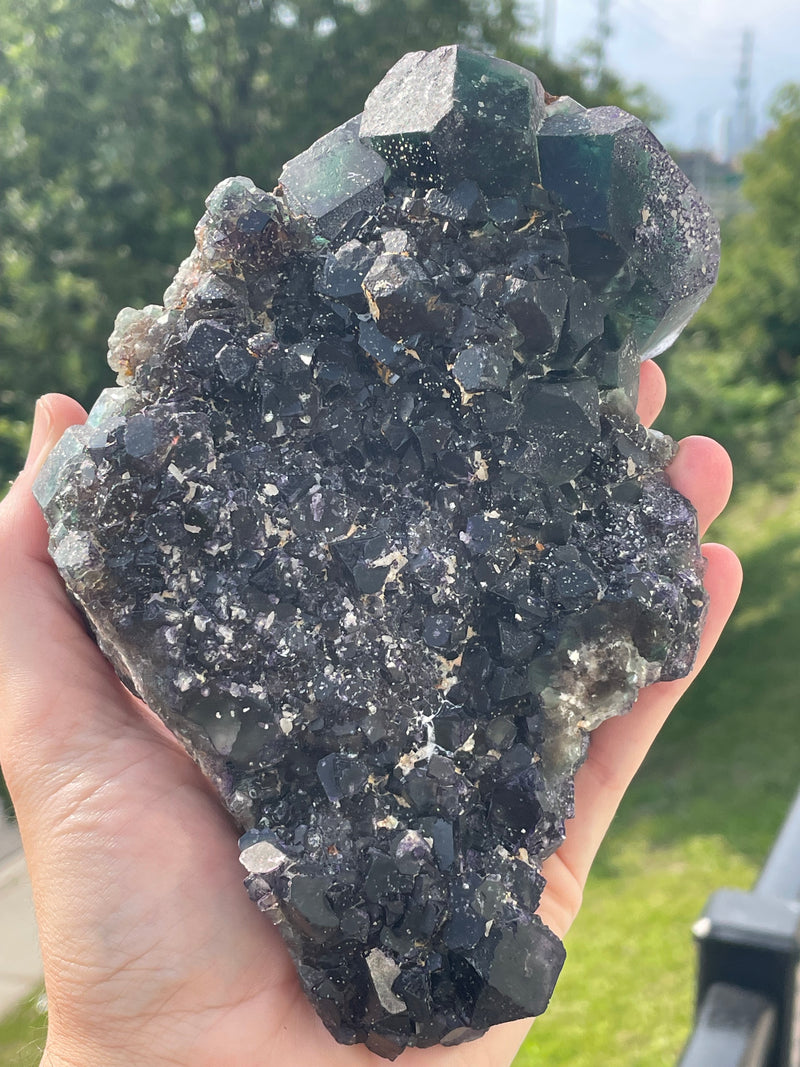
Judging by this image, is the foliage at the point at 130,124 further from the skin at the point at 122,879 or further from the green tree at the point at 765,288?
the green tree at the point at 765,288

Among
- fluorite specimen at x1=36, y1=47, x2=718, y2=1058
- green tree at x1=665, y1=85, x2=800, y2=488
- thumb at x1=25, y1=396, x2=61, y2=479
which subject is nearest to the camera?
fluorite specimen at x1=36, y1=47, x2=718, y2=1058

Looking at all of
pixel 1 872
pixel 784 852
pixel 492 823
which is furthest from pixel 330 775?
pixel 1 872

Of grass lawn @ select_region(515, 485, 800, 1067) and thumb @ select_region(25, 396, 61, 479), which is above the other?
thumb @ select_region(25, 396, 61, 479)

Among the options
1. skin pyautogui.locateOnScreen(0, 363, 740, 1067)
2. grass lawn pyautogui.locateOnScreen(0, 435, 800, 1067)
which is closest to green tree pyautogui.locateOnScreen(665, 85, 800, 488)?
grass lawn pyautogui.locateOnScreen(0, 435, 800, 1067)

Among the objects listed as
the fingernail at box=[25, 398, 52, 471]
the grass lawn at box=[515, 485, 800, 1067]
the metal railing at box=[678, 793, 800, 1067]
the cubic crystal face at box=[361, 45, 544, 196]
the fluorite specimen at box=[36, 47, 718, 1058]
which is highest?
the cubic crystal face at box=[361, 45, 544, 196]

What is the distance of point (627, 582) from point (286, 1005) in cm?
91

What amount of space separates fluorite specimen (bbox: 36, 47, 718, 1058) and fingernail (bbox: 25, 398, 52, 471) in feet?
0.98

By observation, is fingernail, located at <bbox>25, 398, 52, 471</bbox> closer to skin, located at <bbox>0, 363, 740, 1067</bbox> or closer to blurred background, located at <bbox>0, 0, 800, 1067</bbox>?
skin, located at <bbox>0, 363, 740, 1067</bbox>

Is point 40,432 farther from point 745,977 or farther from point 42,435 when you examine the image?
point 745,977

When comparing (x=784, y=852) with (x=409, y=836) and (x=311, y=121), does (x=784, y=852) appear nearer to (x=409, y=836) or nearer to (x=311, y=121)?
(x=409, y=836)

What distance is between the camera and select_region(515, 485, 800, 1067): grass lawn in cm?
503

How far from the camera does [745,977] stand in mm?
2793

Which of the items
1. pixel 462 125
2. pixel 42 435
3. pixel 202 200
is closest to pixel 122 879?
pixel 42 435

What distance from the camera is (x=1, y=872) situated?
260 inches
